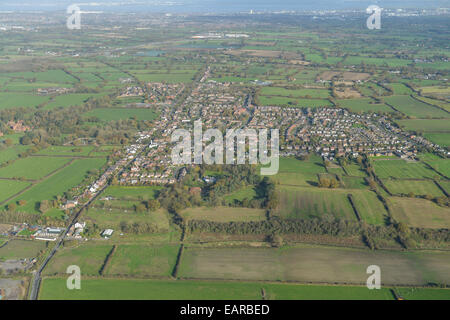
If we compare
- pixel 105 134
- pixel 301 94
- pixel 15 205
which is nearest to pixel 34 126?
pixel 105 134

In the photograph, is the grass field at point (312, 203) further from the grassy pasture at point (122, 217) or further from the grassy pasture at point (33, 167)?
the grassy pasture at point (33, 167)

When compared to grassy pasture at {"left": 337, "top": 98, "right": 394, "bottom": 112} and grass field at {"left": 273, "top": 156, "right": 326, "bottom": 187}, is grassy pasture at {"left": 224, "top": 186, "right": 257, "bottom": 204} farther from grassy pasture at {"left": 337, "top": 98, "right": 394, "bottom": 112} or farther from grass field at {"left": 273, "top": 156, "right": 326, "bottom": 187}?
grassy pasture at {"left": 337, "top": 98, "right": 394, "bottom": 112}

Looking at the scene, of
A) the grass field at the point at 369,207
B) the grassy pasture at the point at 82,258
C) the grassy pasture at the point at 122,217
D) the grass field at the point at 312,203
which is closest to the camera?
the grassy pasture at the point at 82,258

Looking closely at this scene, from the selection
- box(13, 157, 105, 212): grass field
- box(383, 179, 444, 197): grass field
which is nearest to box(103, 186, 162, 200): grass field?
box(13, 157, 105, 212): grass field

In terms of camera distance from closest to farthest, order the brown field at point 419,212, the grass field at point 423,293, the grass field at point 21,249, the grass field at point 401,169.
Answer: the grass field at point 423,293
the grass field at point 21,249
the brown field at point 419,212
the grass field at point 401,169

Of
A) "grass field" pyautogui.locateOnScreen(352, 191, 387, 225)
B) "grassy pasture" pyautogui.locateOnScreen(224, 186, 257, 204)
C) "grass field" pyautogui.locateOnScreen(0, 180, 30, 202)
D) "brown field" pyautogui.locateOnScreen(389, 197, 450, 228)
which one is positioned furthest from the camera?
"grass field" pyautogui.locateOnScreen(0, 180, 30, 202)

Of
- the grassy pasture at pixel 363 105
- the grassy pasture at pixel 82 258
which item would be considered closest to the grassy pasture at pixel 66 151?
the grassy pasture at pixel 82 258

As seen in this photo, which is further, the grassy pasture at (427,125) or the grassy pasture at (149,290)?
the grassy pasture at (427,125)
